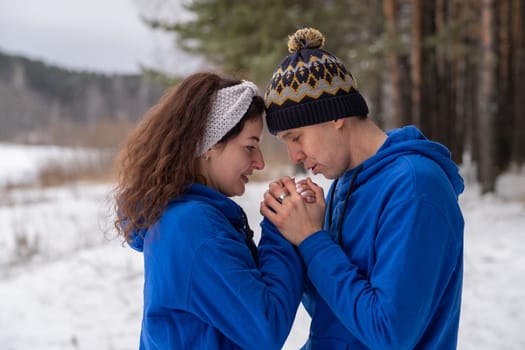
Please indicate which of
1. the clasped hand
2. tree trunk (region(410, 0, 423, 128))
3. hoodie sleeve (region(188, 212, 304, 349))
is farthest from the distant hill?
hoodie sleeve (region(188, 212, 304, 349))

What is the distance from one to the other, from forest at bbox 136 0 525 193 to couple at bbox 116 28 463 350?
23.8 feet

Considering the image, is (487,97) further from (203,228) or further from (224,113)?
(203,228)

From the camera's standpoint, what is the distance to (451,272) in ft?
4.33

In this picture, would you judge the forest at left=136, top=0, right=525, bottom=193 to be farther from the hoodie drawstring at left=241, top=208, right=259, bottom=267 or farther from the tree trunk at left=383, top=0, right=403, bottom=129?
the hoodie drawstring at left=241, top=208, right=259, bottom=267

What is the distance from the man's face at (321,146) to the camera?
155 cm

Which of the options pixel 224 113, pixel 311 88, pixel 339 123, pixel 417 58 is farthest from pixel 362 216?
pixel 417 58

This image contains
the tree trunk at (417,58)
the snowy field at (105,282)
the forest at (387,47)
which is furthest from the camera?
the tree trunk at (417,58)

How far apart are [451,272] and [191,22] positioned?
973 centimetres

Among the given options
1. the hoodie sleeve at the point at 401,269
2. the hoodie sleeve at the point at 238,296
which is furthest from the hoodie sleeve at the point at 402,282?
the hoodie sleeve at the point at 238,296

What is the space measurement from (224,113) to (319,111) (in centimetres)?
30

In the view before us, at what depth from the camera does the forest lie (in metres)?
8.81

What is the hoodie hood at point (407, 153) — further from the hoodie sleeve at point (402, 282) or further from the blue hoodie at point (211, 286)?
the blue hoodie at point (211, 286)

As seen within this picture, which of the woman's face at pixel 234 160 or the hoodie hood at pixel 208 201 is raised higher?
the woman's face at pixel 234 160

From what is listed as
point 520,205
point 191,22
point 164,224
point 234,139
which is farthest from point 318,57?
point 191,22
